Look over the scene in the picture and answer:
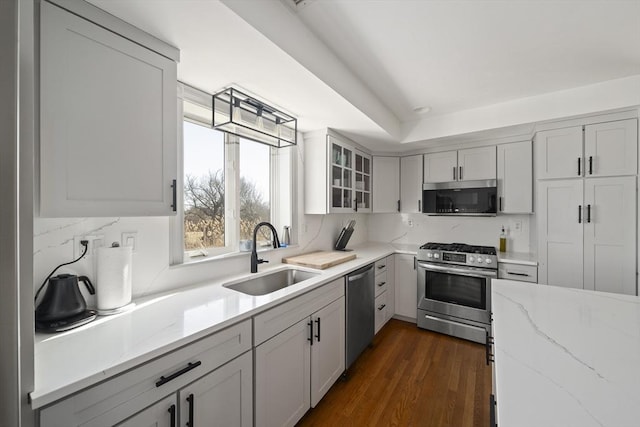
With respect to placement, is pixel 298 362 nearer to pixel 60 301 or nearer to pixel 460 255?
pixel 60 301

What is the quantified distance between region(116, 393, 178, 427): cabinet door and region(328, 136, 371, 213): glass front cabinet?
1.95m

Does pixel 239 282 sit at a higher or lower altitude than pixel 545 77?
lower

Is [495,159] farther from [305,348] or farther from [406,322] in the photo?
[305,348]

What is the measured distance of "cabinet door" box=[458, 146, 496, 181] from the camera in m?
2.98

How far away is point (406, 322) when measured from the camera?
3217 mm

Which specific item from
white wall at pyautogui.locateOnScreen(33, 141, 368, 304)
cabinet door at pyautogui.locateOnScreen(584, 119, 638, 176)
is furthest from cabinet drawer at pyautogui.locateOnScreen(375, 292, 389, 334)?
cabinet door at pyautogui.locateOnScreen(584, 119, 638, 176)

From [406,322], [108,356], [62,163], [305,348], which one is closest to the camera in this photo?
[108,356]

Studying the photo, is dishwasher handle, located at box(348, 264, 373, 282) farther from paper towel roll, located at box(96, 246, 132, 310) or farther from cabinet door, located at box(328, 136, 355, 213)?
paper towel roll, located at box(96, 246, 132, 310)

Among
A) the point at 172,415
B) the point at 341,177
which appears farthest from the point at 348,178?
the point at 172,415

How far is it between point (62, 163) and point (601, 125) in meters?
3.73

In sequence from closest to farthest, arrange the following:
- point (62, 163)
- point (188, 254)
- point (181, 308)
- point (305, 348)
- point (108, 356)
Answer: point (108, 356) → point (62, 163) → point (181, 308) → point (305, 348) → point (188, 254)

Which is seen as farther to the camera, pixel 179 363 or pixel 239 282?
pixel 239 282

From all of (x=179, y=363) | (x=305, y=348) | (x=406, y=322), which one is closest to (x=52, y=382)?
(x=179, y=363)

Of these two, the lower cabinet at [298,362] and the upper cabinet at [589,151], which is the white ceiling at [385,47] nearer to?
the upper cabinet at [589,151]
